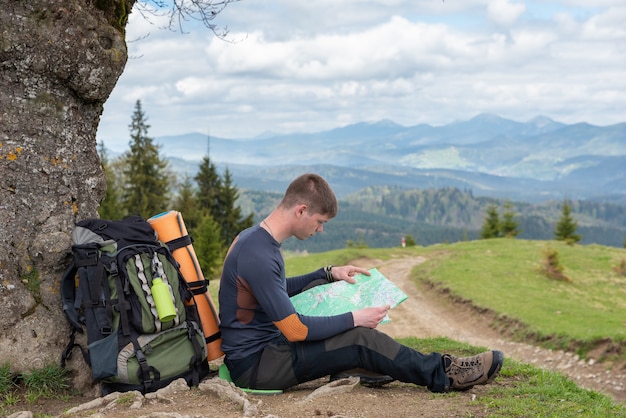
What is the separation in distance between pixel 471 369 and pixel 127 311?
3.73 meters

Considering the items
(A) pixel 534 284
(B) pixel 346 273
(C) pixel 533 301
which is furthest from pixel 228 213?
(B) pixel 346 273

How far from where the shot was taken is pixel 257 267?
5.95m

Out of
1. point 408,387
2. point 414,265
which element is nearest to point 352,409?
point 408,387

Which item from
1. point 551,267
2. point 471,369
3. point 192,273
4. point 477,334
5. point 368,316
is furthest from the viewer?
point 551,267

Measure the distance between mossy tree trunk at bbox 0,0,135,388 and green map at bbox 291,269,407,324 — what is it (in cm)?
279

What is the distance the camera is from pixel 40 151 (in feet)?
21.5

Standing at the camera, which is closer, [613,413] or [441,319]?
[613,413]

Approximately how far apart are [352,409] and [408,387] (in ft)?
4.25

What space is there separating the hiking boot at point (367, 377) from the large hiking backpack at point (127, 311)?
1.59 metres

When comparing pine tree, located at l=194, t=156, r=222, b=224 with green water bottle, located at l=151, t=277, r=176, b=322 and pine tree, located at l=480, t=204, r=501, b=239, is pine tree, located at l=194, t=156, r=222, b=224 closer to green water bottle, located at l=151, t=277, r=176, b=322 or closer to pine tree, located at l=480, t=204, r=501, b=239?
pine tree, located at l=480, t=204, r=501, b=239

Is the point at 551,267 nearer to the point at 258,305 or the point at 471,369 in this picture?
the point at 471,369

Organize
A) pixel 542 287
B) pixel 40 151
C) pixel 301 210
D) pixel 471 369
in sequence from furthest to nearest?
pixel 542 287
pixel 40 151
pixel 471 369
pixel 301 210

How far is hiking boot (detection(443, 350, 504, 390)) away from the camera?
6402 mm

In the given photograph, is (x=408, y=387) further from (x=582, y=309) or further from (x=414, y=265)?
(x=414, y=265)
